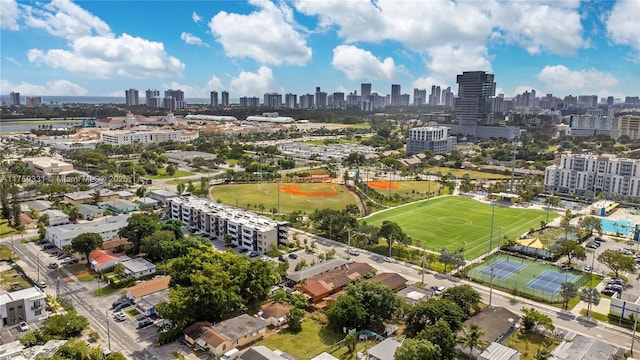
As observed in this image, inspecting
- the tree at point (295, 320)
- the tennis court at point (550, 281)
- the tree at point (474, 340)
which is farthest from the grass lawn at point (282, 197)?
the tree at point (474, 340)

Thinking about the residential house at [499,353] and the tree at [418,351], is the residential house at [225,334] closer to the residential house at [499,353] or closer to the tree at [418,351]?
the tree at [418,351]

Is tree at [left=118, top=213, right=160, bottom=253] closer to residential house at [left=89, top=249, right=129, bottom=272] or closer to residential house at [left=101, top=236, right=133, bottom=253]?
residential house at [left=101, top=236, right=133, bottom=253]

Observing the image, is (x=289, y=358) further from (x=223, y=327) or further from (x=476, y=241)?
(x=476, y=241)

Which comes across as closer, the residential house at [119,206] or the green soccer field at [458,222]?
the green soccer field at [458,222]

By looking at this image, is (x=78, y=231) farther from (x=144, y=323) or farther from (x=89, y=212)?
(x=144, y=323)

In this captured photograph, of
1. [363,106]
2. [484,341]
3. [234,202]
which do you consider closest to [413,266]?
[484,341]

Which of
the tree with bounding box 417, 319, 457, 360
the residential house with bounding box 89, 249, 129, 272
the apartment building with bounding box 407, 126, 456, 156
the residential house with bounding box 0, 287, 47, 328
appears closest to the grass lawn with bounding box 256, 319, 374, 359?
the tree with bounding box 417, 319, 457, 360
